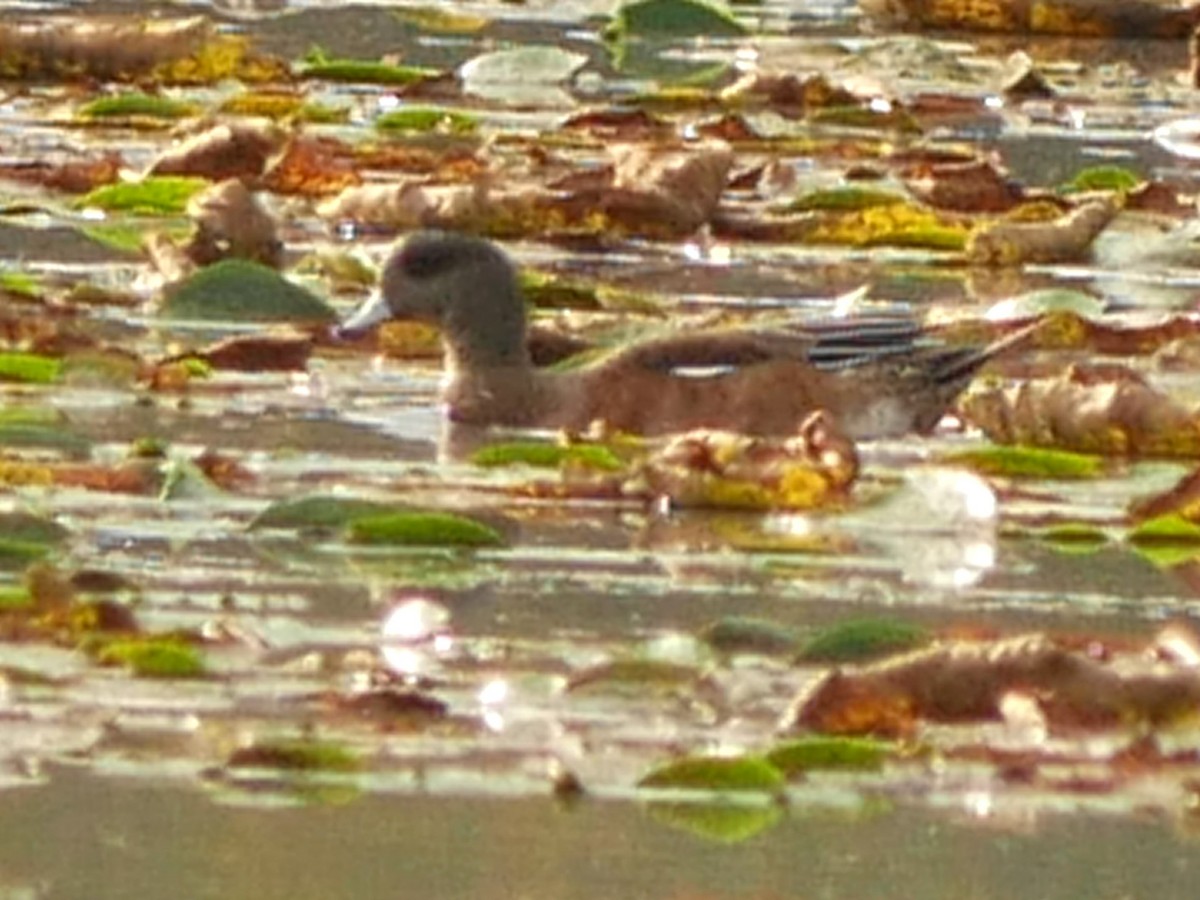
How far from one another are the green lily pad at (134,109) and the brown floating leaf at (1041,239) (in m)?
2.92

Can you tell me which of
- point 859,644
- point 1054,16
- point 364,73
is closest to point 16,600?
point 859,644

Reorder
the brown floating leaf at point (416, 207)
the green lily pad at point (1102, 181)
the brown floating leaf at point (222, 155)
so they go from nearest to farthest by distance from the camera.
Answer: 1. the brown floating leaf at point (416, 207)
2. the brown floating leaf at point (222, 155)
3. the green lily pad at point (1102, 181)

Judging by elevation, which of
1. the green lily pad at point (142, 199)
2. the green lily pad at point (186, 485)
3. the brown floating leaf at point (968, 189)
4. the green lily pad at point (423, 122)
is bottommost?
the green lily pad at point (423, 122)

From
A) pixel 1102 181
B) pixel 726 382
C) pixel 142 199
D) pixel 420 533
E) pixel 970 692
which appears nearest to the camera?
pixel 970 692

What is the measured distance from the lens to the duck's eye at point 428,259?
9.84 m

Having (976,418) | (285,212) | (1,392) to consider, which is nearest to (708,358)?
(976,418)

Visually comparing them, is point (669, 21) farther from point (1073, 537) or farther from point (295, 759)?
point (295, 759)

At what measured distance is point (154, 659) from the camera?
6.77 m

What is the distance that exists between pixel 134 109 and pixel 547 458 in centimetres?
486

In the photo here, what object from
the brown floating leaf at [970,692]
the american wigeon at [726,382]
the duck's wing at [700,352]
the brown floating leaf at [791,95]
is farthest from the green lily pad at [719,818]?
the brown floating leaf at [791,95]

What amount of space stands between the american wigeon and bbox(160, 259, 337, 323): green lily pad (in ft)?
2.23

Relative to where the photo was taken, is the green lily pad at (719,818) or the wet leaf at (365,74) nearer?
the green lily pad at (719,818)

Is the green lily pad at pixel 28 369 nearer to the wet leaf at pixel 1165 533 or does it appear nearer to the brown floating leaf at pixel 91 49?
the wet leaf at pixel 1165 533

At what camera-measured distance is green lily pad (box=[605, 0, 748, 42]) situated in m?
16.0
